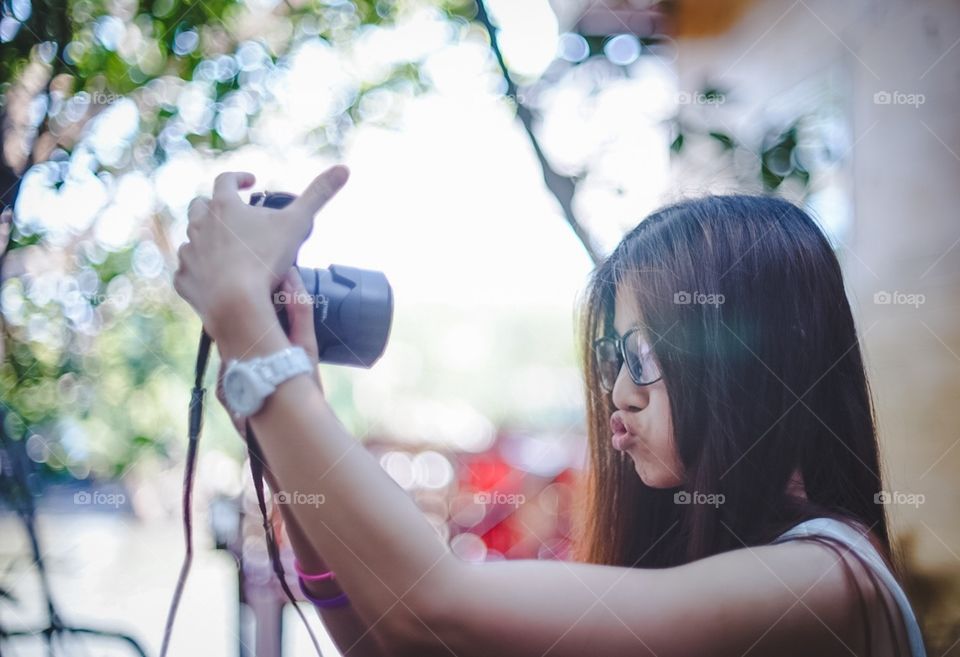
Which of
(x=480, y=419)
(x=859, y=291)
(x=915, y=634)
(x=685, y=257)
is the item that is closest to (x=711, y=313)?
(x=685, y=257)

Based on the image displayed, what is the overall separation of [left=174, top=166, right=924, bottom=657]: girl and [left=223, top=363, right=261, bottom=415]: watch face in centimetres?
1

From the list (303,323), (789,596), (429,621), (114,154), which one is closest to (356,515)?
(429,621)

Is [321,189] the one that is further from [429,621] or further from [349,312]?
[429,621]

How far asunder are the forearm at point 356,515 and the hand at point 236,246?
0.29 feet

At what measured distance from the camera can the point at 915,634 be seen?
63cm

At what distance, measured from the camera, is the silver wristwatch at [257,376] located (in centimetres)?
57

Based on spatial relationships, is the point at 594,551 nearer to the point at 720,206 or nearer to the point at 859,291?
the point at 720,206

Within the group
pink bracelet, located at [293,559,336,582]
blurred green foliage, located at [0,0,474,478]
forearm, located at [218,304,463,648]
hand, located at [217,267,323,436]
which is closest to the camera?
forearm, located at [218,304,463,648]

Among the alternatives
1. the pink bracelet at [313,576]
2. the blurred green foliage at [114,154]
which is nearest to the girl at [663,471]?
the pink bracelet at [313,576]

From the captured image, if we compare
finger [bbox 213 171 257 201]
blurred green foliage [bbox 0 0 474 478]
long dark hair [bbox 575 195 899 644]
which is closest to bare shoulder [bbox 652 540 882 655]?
long dark hair [bbox 575 195 899 644]

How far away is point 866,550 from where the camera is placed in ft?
2.06

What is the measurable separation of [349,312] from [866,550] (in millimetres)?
523

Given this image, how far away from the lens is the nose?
79 cm

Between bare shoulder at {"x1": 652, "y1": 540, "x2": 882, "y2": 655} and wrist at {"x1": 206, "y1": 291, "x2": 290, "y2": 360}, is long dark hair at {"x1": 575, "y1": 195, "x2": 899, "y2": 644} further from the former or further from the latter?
wrist at {"x1": 206, "y1": 291, "x2": 290, "y2": 360}
